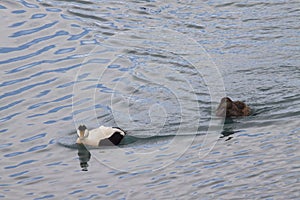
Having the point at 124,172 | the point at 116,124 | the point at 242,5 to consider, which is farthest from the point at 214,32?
the point at 124,172

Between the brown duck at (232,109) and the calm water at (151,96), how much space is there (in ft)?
0.46

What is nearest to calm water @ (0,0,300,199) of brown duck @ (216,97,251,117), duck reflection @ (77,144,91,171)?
duck reflection @ (77,144,91,171)

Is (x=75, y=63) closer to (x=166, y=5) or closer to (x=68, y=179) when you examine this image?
(x=166, y=5)

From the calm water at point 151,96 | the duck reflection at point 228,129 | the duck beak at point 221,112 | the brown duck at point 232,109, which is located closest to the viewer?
the calm water at point 151,96

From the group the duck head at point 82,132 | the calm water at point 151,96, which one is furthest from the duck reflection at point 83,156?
the duck head at point 82,132

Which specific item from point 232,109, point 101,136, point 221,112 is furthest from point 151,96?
point 101,136

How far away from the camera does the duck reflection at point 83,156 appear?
15008 mm

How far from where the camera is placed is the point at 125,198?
1341cm

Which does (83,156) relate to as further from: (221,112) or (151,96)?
(151,96)

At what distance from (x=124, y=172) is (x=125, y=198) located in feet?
3.76

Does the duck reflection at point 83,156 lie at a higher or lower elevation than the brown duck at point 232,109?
lower

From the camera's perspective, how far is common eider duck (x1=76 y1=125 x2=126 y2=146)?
15.9 m

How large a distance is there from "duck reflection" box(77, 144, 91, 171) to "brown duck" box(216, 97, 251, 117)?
8.63ft

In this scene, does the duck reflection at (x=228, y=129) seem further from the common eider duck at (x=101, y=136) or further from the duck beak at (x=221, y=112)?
the common eider duck at (x=101, y=136)
